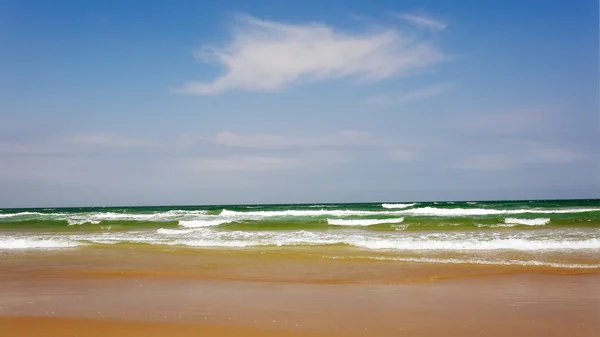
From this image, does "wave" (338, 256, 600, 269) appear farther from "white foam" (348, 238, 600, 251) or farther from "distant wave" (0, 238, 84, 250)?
"distant wave" (0, 238, 84, 250)

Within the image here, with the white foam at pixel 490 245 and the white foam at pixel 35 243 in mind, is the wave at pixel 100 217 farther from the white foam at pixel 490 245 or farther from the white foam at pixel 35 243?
the white foam at pixel 490 245

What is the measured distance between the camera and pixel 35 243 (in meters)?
15.7

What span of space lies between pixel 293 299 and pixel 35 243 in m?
12.8

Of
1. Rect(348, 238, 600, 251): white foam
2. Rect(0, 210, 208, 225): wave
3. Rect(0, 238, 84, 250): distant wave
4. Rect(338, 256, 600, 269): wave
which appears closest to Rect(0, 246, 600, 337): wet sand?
Rect(338, 256, 600, 269): wave

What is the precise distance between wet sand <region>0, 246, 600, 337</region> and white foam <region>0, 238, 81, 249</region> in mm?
4794

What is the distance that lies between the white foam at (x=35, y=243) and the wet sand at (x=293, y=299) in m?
4.79

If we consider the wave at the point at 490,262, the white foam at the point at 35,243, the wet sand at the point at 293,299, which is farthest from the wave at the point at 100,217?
the wave at the point at 490,262

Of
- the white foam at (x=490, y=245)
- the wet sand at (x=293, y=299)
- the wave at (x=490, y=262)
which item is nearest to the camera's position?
the wet sand at (x=293, y=299)

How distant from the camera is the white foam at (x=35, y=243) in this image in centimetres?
1498

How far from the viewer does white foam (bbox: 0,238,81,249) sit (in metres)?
15.0

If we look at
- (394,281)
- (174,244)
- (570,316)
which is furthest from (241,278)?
(174,244)

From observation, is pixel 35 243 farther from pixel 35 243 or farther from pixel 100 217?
pixel 100 217

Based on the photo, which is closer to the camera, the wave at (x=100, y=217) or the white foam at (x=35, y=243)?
the white foam at (x=35, y=243)

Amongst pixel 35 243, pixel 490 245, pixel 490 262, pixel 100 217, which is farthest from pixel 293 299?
pixel 100 217
